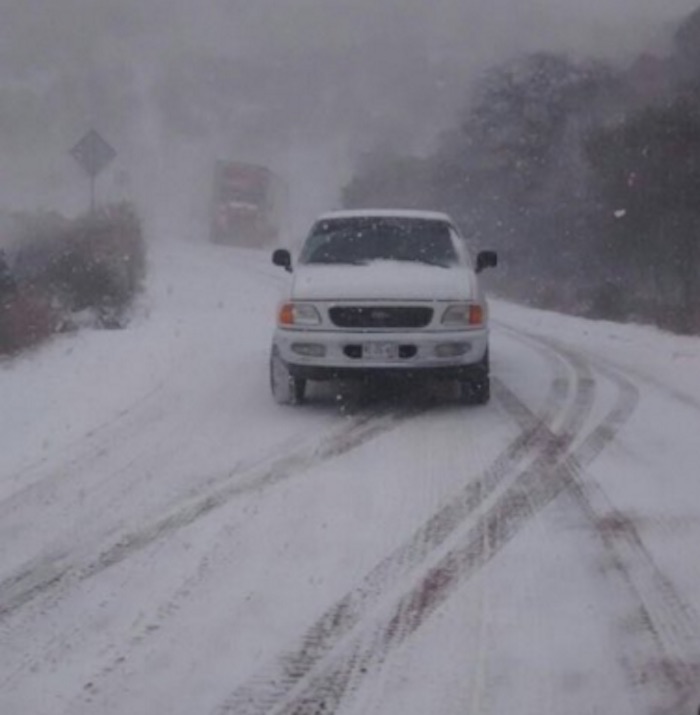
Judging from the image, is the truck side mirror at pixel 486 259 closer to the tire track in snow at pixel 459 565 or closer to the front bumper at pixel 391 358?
the front bumper at pixel 391 358

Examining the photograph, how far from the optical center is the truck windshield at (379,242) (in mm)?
8766

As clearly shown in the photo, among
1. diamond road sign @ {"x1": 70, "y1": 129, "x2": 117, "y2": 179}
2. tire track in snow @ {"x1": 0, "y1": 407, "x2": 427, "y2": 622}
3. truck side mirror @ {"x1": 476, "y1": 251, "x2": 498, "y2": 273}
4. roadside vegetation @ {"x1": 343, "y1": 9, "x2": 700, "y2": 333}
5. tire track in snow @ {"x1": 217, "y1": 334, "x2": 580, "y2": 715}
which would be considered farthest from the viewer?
roadside vegetation @ {"x1": 343, "y1": 9, "x2": 700, "y2": 333}

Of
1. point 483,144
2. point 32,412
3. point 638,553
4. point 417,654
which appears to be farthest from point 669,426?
point 483,144

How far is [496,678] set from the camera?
3.22 metres

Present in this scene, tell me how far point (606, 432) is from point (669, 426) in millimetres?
617

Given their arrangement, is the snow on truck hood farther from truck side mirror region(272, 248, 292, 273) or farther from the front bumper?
truck side mirror region(272, 248, 292, 273)

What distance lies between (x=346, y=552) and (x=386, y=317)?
11.5 feet

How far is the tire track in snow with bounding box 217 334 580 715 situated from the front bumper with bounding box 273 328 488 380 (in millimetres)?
1040

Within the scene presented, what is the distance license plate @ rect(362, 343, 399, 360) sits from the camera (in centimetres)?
759

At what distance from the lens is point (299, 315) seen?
25.6ft

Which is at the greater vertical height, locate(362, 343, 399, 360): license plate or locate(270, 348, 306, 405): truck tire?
locate(362, 343, 399, 360): license plate

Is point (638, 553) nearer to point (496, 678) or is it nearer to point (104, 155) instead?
point (496, 678)

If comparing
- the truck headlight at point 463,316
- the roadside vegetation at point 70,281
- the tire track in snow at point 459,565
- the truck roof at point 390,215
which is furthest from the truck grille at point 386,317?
the roadside vegetation at point 70,281

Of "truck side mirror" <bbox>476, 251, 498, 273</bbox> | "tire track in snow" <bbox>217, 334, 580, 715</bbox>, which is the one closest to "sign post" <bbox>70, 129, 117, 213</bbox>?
"truck side mirror" <bbox>476, 251, 498, 273</bbox>
